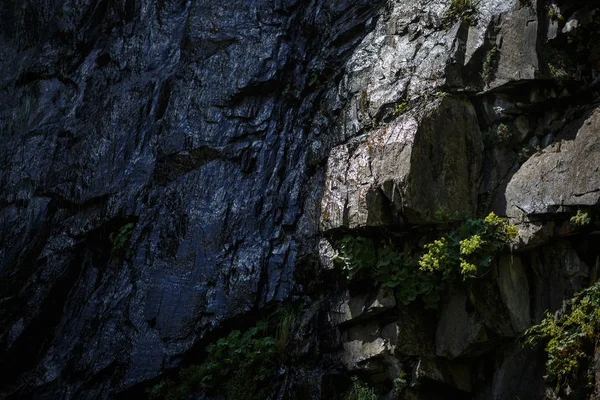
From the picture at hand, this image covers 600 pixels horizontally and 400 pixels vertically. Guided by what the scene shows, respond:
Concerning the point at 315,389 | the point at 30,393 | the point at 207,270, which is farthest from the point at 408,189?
the point at 30,393

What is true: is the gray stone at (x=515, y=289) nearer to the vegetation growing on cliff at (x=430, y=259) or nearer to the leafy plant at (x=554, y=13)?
the vegetation growing on cliff at (x=430, y=259)

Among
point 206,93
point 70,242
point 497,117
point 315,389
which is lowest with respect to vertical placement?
point 315,389

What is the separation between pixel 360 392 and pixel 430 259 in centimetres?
122

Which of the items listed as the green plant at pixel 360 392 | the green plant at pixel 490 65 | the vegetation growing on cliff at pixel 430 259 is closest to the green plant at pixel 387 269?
the vegetation growing on cliff at pixel 430 259

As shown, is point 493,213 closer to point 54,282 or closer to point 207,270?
point 207,270

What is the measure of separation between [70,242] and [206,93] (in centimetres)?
241

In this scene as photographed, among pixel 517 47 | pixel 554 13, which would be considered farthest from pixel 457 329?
pixel 554 13

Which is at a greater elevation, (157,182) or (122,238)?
(157,182)

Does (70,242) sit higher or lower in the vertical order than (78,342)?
higher

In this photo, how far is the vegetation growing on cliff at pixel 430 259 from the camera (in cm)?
473

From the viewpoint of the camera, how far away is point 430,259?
483cm

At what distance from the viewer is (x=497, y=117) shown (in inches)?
205

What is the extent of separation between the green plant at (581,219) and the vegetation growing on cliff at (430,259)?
41 centimetres

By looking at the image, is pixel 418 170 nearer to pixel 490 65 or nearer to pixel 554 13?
pixel 490 65
